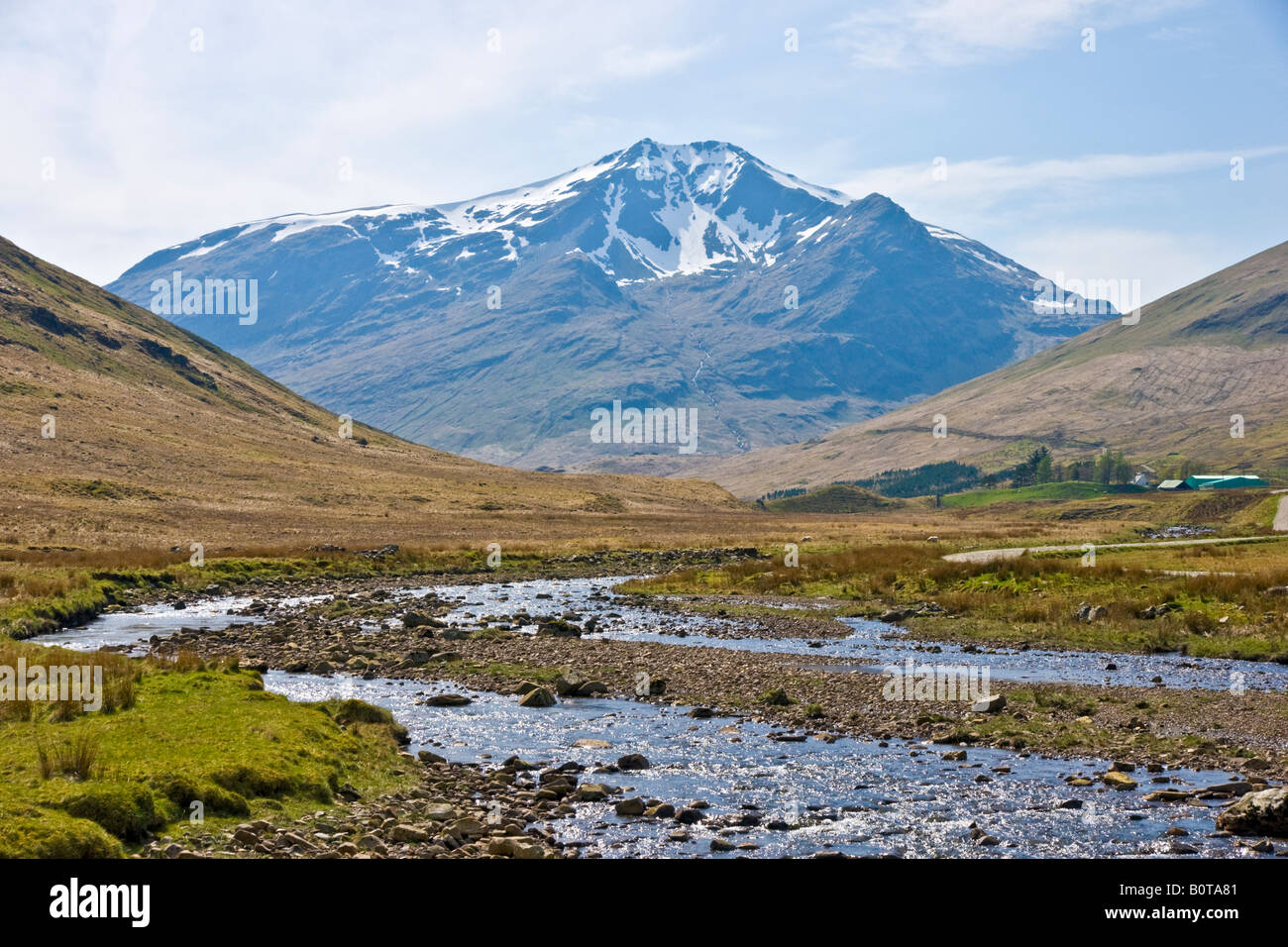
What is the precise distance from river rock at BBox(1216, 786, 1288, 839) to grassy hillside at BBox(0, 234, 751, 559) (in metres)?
66.2

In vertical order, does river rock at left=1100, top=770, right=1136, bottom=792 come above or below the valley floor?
below

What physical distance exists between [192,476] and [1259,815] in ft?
412

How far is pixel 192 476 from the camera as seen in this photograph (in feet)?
410

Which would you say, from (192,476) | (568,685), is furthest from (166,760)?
(192,476)

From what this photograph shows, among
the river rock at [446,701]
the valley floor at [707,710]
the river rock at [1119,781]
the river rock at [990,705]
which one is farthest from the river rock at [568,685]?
the river rock at [1119,781]

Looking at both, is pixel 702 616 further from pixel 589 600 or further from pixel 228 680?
pixel 228 680

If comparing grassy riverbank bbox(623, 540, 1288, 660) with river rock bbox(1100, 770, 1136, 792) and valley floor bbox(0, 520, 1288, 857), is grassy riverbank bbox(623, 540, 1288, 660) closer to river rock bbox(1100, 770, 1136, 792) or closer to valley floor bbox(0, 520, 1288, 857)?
valley floor bbox(0, 520, 1288, 857)

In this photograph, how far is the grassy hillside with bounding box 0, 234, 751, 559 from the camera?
91169mm

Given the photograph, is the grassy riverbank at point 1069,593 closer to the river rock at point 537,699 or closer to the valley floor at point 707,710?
the valley floor at point 707,710

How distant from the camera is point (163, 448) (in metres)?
135

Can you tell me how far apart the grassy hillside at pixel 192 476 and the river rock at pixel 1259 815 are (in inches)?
2607

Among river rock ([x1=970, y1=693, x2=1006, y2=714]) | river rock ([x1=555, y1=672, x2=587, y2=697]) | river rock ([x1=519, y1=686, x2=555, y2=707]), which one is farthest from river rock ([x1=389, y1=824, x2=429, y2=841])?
river rock ([x1=970, y1=693, x2=1006, y2=714])
